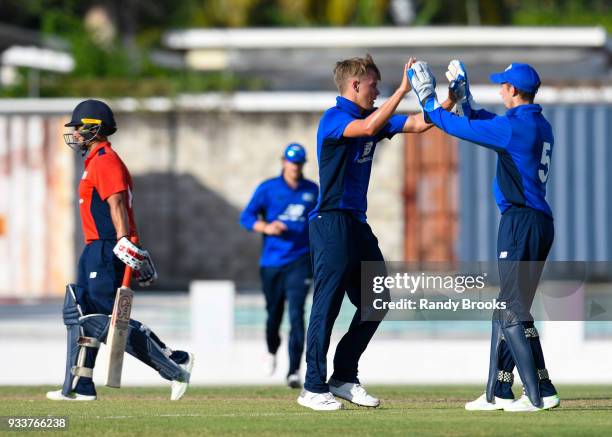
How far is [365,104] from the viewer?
9.81 m

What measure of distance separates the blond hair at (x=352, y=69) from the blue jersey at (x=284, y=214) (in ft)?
14.1

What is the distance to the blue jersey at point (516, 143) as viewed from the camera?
943 centimetres

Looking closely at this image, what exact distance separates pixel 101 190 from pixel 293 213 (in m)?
3.57

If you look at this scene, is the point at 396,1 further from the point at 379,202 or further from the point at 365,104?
the point at 365,104

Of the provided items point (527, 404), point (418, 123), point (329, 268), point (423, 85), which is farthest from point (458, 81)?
point (527, 404)

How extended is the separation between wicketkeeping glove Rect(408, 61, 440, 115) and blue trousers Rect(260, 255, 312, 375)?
465cm

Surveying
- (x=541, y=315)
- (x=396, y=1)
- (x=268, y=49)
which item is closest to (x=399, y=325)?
(x=541, y=315)

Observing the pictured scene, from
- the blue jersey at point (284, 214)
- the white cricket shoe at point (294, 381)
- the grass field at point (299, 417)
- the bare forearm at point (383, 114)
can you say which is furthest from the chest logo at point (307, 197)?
the bare forearm at point (383, 114)

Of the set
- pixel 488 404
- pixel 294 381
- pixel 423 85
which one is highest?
pixel 423 85

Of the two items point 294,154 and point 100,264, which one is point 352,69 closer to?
point 100,264

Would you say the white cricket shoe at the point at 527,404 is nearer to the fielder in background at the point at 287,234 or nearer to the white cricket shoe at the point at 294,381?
the white cricket shoe at the point at 294,381

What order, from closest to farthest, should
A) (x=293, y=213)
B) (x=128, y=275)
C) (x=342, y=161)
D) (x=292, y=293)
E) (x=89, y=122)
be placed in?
1. (x=342, y=161)
2. (x=128, y=275)
3. (x=89, y=122)
4. (x=292, y=293)
5. (x=293, y=213)

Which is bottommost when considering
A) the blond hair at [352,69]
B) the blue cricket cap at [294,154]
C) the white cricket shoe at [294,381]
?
the white cricket shoe at [294,381]

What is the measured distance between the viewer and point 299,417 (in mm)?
9133
